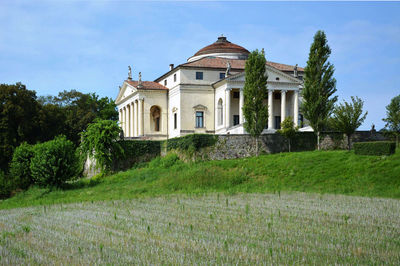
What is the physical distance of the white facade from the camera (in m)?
57.1

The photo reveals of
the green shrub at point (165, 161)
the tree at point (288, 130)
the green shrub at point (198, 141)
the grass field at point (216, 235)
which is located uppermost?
the tree at point (288, 130)

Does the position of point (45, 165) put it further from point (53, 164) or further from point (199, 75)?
point (199, 75)

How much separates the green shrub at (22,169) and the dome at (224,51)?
114ft

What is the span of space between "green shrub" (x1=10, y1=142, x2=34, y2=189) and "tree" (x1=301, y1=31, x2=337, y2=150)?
1067 inches

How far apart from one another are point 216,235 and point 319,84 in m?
30.2

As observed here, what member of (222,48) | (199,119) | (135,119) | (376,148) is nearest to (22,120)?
(135,119)

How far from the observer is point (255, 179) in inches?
→ 1337

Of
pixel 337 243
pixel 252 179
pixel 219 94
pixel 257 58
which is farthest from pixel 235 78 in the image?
pixel 337 243

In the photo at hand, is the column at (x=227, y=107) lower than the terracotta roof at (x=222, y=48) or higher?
lower

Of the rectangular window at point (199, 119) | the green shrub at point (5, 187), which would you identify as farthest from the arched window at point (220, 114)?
the green shrub at point (5, 187)

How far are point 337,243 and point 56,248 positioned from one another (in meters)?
7.61

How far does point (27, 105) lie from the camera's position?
5916cm

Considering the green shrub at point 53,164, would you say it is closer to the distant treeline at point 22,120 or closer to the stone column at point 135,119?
the distant treeline at point 22,120

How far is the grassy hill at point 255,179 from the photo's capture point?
94.5ft
